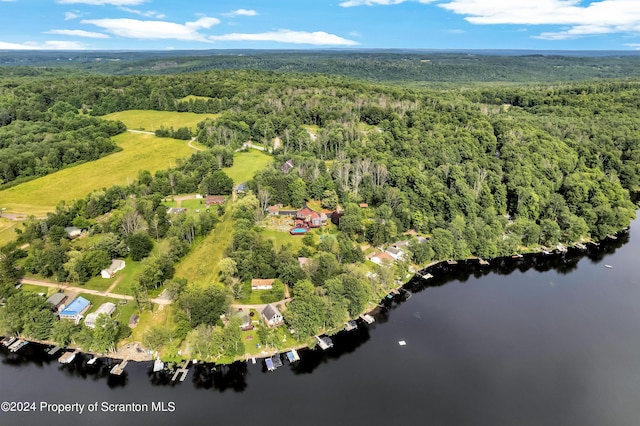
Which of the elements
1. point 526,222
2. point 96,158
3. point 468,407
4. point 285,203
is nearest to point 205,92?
point 96,158

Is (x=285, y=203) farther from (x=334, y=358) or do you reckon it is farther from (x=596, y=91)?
(x=596, y=91)

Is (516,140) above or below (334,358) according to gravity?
above

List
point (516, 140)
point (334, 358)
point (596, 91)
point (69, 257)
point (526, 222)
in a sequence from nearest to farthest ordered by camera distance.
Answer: point (334, 358) < point (69, 257) < point (526, 222) < point (516, 140) < point (596, 91)

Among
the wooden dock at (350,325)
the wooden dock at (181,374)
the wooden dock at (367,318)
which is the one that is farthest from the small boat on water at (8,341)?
the wooden dock at (367,318)

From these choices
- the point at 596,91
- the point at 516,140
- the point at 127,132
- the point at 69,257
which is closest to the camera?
the point at 69,257

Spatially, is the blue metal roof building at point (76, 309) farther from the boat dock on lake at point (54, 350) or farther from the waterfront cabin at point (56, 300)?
the boat dock on lake at point (54, 350)

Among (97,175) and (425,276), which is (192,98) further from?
(425,276)

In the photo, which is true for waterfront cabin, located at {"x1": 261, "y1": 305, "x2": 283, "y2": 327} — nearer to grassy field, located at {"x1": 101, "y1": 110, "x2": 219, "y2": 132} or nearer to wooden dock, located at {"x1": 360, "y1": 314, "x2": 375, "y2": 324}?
wooden dock, located at {"x1": 360, "y1": 314, "x2": 375, "y2": 324}
